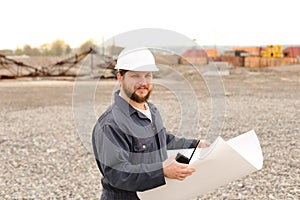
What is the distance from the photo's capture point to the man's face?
1890 millimetres

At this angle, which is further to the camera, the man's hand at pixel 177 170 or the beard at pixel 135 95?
the beard at pixel 135 95

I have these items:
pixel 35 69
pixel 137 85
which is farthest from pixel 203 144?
pixel 35 69

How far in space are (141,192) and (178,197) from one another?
0.15m

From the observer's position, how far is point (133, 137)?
6.25ft

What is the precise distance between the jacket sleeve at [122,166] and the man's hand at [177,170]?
0.09 ft

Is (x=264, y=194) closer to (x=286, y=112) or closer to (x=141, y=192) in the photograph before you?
(x=141, y=192)

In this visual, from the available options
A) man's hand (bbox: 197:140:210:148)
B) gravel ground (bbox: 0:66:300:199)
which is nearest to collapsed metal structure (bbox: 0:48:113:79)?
gravel ground (bbox: 0:66:300:199)

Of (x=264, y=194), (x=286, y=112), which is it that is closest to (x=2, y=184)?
(x=264, y=194)

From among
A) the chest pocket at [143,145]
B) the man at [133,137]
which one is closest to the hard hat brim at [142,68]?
the man at [133,137]

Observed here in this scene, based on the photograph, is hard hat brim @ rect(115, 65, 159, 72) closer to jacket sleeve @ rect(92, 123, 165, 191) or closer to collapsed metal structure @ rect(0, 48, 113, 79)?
jacket sleeve @ rect(92, 123, 165, 191)

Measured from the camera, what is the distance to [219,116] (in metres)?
2.03

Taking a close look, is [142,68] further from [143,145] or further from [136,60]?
[143,145]

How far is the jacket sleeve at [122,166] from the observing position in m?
1.82

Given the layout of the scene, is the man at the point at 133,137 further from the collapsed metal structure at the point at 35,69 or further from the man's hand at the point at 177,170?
the collapsed metal structure at the point at 35,69
